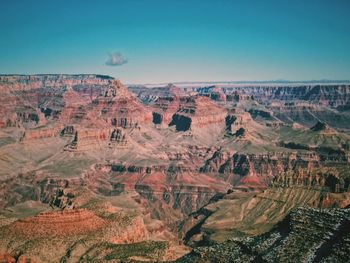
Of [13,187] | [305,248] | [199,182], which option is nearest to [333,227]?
[305,248]

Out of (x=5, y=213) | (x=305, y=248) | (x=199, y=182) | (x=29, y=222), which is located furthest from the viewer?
(x=199, y=182)

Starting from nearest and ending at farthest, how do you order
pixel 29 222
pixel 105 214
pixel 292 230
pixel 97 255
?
pixel 292 230 → pixel 97 255 → pixel 29 222 → pixel 105 214

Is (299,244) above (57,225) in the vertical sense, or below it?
above

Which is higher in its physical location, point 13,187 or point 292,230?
point 292,230

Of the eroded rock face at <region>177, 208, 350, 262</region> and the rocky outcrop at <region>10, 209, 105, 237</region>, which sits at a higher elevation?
the eroded rock face at <region>177, 208, 350, 262</region>

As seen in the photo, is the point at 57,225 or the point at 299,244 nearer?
the point at 299,244

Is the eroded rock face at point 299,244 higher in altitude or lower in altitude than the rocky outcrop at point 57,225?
higher

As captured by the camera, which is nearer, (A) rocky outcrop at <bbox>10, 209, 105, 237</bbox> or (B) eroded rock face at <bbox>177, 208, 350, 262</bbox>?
(B) eroded rock face at <bbox>177, 208, 350, 262</bbox>

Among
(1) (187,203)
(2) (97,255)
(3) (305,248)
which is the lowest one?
(1) (187,203)

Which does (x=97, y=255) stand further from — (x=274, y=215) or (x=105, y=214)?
(x=274, y=215)

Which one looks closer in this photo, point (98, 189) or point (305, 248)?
point (305, 248)

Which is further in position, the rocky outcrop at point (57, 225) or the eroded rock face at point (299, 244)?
the rocky outcrop at point (57, 225)
